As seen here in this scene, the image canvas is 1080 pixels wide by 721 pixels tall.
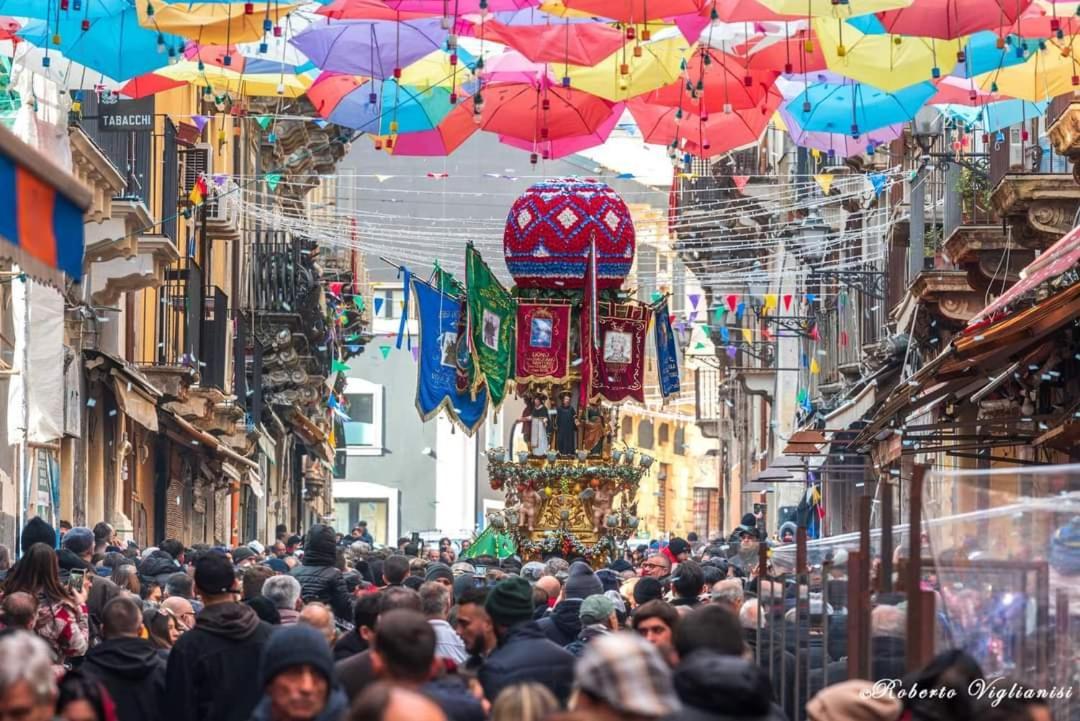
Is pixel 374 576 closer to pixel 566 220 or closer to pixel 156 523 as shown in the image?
pixel 566 220

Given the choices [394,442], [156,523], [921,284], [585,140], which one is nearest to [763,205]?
[156,523]

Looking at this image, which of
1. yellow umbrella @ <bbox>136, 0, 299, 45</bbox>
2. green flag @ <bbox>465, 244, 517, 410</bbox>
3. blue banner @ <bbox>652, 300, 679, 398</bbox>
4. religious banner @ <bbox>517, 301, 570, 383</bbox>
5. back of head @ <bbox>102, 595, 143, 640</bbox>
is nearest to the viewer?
back of head @ <bbox>102, 595, 143, 640</bbox>

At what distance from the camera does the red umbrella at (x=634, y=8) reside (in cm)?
1530

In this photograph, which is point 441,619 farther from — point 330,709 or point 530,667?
point 330,709

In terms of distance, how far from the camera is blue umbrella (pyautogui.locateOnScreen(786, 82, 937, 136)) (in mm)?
19250

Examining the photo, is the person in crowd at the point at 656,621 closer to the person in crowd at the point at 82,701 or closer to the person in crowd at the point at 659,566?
the person in crowd at the point at 82,701

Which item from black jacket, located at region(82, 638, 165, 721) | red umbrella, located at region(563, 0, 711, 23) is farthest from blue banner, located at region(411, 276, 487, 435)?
black jacket, located at region(82, 638, 165, 721)

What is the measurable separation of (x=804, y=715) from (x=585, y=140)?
38.3 ft

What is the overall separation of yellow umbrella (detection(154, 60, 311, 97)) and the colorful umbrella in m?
1.03

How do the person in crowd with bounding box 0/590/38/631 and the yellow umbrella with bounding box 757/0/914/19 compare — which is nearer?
the person in crowd with bounding box 0/590/38/631

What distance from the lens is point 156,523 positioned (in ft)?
109

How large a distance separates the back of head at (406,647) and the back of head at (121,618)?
8.27 feet

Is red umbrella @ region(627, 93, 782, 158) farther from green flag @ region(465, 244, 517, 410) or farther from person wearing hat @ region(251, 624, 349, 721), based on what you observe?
person wearing hat @ region(251, 624, 349, 721)

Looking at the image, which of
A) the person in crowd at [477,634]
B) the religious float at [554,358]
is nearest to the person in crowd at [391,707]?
the person in crowd at [477,634]
